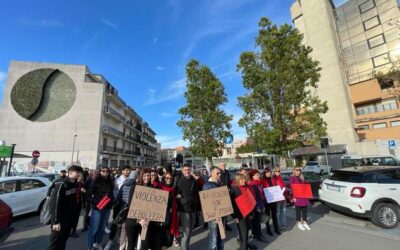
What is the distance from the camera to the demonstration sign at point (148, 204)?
3.85m

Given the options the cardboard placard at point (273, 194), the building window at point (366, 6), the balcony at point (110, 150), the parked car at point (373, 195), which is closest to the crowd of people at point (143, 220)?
the cardboard placard at point (273, 194)

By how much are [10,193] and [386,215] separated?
41.1 ft

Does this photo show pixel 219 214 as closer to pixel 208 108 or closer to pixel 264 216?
pixel 264 216

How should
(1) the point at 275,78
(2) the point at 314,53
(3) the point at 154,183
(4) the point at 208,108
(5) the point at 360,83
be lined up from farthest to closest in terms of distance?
(2) the point at 314,53
(5) the point at 360,83
(4) the point at 208,108
(1) the point at 275,78
(3) the point at 154,183

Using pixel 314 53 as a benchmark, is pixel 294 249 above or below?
below

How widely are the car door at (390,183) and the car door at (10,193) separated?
12400mm

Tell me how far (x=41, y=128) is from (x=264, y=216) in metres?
37.1

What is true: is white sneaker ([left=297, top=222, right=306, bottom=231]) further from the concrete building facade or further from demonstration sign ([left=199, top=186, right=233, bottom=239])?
the concrete building facade

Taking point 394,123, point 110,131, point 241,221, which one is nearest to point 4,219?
point 241,221

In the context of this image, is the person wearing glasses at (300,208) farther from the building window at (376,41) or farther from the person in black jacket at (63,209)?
the building window at (376,41)

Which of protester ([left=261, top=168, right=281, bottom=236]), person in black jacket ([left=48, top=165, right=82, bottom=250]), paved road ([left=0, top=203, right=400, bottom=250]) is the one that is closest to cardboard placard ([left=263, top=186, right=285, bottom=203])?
protester ([left=261, top=168, right=281, bottom=236])

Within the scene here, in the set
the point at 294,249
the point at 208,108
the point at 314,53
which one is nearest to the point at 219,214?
the point at 294,249

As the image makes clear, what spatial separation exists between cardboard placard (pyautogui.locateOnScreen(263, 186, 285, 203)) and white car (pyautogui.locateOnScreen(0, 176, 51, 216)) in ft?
29.1

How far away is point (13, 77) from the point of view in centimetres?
3453
